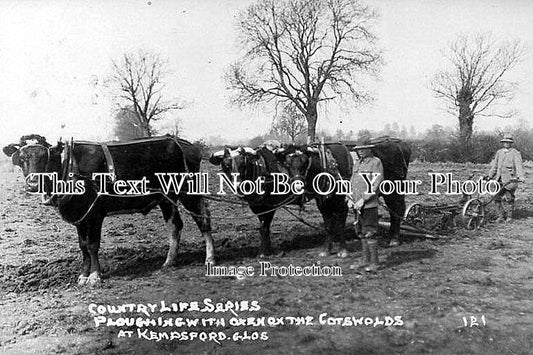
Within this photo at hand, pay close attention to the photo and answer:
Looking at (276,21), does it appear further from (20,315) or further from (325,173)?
(20,315)

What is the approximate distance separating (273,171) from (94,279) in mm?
2667

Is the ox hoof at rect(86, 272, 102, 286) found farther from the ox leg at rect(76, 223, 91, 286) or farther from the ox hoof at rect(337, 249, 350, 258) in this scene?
the ox hoof at rect(337, 249, 350, 258)

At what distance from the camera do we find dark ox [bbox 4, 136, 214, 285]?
519cm

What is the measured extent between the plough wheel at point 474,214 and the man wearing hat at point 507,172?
0.51 meters

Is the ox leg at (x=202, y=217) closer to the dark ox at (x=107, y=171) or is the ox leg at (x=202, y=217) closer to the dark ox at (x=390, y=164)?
the dark ox at (x=107, y=171)

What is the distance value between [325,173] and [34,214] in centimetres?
536

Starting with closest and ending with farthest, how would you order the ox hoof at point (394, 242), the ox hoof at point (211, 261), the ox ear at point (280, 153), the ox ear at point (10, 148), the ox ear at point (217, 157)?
the ox ear at point (10, 148)
the ox ear at point (217, 157)
the ox hoof at point (211, 261)
the ox ear at point (280, 153)
the ox hoof at point (394, 242)

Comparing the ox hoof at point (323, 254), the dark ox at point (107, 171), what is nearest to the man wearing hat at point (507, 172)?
the ox hoof at point (323, 254)

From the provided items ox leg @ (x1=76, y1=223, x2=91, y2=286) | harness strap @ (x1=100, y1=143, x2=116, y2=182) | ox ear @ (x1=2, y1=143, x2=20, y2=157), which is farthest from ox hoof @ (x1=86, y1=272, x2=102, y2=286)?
ox ear @ (x1=2, y1=143, x2=20, y2=157)

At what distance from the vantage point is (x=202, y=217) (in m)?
6.07

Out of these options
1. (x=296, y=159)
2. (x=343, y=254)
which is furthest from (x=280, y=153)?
(x=343, y=254)

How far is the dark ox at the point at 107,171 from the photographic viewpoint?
5191mm

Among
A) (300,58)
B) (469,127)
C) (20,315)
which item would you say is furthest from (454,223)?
(20,315)

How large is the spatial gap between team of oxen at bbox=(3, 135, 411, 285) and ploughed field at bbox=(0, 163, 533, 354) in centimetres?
48
